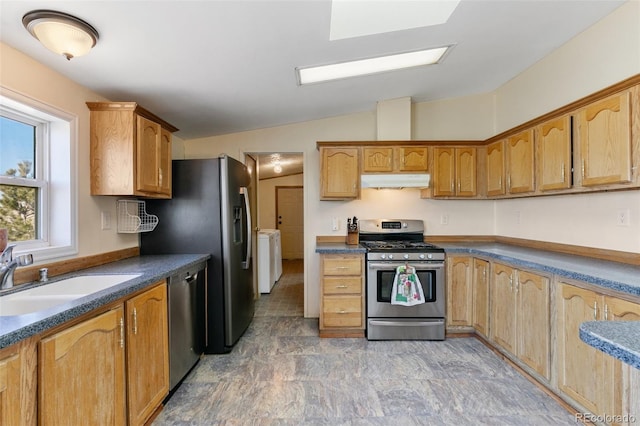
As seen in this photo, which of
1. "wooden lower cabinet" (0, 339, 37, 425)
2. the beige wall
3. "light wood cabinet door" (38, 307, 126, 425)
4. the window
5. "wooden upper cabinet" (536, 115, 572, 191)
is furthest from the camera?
"wooden upper cabinet" (536, 115, 572, 191)

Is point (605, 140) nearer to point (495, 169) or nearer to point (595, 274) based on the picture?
point (595, 274)

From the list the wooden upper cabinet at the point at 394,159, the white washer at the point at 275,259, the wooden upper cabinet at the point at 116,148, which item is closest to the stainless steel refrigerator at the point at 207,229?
the wooden upper cabinet at the point at 116,148

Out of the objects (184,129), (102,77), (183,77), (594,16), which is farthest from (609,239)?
(184,129)

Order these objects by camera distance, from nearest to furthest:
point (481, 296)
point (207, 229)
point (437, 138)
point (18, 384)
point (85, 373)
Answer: point (18, 384) < point (85, 373) < point (207, 229) < point (481, 296) < point (437, 138)

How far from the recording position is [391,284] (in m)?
2.99

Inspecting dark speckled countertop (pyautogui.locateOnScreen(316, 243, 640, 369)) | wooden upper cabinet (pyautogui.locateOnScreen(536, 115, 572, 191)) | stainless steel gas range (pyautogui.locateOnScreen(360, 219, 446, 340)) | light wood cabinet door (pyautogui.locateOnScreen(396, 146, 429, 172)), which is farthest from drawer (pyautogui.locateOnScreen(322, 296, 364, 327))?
wooden upper cabinet (pyautogui.locateOnScreen(536, 115, 572, 191))

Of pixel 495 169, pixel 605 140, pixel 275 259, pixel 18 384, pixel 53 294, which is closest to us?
pixel 18 384

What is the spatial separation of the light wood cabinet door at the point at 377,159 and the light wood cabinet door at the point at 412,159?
12 cm

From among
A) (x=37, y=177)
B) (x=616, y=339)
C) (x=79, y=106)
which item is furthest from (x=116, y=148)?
(x=616, y=339)

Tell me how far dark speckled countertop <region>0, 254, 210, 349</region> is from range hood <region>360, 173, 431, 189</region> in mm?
→ 1764

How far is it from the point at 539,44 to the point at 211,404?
3659mm

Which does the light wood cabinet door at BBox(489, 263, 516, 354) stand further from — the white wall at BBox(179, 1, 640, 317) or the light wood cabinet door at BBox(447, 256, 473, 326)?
the white wall at BBox(179, 1, 640, 317)

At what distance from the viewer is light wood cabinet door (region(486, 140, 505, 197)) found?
2977 mm

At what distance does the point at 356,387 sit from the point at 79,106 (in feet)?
8.88
